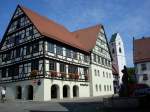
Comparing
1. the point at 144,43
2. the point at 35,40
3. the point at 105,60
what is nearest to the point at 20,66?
the point at 35,40

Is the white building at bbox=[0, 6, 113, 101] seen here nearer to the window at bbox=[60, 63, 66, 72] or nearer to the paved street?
the window at bbox=[60, 63, 66, 72]

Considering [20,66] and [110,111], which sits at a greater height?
[20,66]

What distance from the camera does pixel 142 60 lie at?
156ft

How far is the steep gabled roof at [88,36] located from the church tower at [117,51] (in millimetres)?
26808

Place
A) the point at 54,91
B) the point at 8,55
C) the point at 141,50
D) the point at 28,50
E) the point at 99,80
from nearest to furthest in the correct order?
the point at 28,50, the point at 54,91, the point at 8,55, the point at 99,80, the point at 141,50

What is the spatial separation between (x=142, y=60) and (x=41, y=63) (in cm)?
2630

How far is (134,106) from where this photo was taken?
15914 mm

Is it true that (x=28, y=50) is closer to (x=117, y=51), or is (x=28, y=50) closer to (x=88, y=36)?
(x=88, y=36)

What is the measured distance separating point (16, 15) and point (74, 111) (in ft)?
81.9

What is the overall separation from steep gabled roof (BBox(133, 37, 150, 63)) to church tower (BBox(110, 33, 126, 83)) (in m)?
20.2

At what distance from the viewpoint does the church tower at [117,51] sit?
72.7m

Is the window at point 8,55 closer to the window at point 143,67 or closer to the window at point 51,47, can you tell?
the window at point 51,47

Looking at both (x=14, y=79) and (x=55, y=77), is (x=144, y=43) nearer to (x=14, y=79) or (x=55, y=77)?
(x=55, y=77)

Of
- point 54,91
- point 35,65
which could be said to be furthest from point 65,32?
point 35,65
